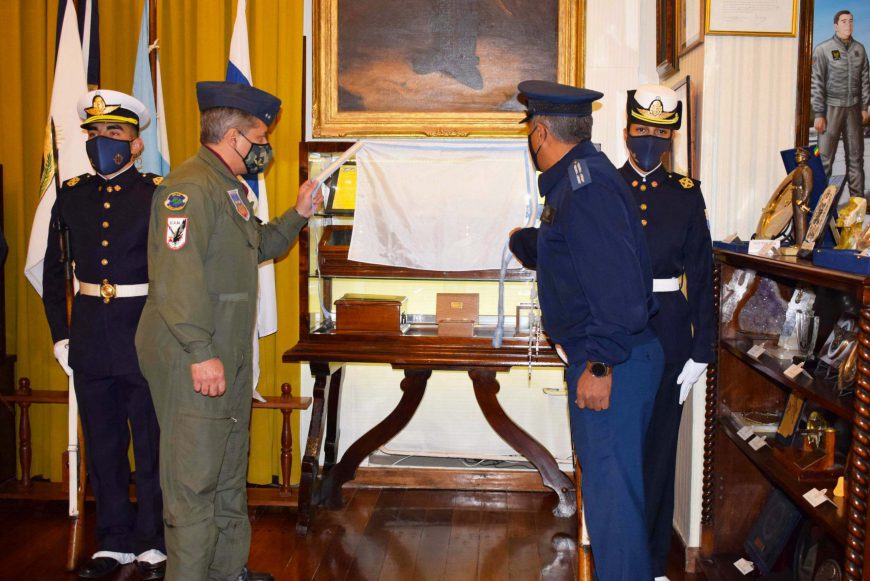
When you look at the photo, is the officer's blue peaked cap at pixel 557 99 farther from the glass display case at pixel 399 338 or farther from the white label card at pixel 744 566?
the white label card at pixel 744 566

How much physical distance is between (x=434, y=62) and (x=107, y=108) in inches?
57.5

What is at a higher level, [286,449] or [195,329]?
[195,329]

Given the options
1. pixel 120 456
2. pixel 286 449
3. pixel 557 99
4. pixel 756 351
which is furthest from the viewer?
pixel 286 449

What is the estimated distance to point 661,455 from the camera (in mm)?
2777

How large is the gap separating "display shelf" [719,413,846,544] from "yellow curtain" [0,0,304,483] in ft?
6.42

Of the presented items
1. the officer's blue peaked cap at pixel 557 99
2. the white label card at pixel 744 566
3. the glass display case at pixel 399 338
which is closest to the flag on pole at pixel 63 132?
the glass display case at pixel 399 338

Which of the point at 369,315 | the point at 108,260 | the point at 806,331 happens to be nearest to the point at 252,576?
the point at 369,315

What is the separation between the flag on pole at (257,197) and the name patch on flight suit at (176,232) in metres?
1.13

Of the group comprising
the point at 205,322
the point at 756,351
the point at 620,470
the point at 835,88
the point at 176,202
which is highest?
the point at 835,88

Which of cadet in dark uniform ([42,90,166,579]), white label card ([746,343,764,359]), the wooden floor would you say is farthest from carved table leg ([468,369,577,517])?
cadet in dark uniform ([42,90,166,579])

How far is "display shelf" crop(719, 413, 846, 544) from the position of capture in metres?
2.07

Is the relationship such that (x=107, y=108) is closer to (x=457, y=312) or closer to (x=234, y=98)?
(x=234, y=98)

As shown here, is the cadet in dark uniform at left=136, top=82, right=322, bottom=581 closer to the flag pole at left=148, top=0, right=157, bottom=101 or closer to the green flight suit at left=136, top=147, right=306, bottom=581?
the green flight suit at left=136, top=147, right=306, bottom=581

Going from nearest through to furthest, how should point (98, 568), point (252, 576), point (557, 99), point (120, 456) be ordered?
point (557, 99) → point (252, 576) → point (98, 568) → point (120, 456)
